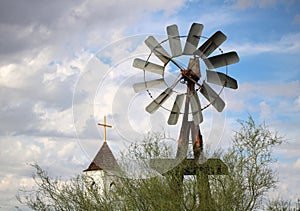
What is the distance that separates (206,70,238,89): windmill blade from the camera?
46.8ft

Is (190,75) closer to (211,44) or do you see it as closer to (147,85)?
(211,44)

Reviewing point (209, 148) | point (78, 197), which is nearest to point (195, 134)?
point (209, 148)

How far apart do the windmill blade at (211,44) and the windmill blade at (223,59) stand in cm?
22

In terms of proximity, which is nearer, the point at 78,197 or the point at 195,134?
the point at 195,134

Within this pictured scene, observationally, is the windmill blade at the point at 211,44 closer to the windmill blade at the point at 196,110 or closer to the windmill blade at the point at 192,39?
the windmill blade at the point at 192,39

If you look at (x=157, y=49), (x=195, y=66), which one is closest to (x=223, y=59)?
(x=195, y=66)

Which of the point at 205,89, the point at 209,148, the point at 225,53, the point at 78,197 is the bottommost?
the point at 78,197

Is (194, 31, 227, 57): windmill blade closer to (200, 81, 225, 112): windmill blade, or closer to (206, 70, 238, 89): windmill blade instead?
(206, 70, 238, 89): windmill blade

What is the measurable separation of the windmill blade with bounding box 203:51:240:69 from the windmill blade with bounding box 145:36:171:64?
112 centimetres

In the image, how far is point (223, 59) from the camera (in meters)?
14.4

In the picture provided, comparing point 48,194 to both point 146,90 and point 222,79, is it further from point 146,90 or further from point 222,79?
point 222,79

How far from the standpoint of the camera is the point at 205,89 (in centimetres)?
1439

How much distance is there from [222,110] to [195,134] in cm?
96

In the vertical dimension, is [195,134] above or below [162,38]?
below
